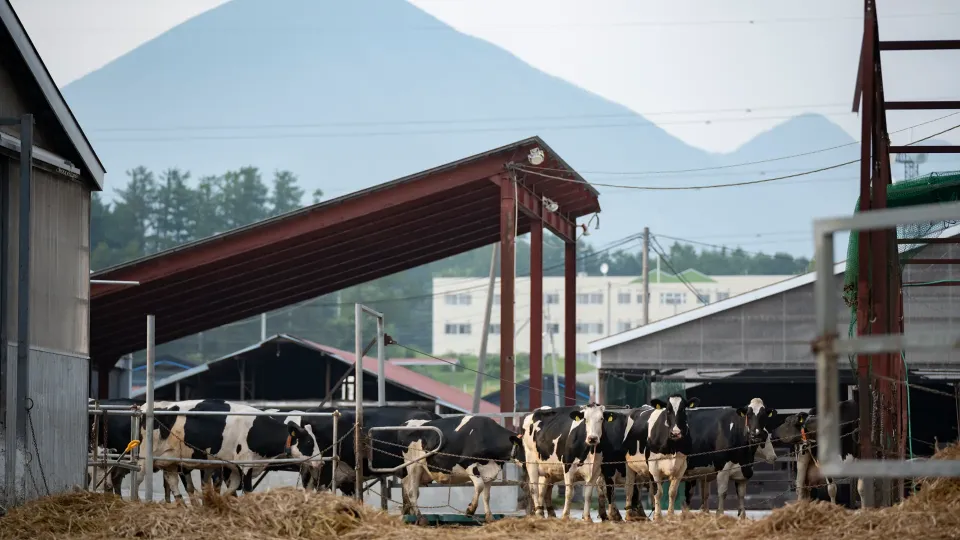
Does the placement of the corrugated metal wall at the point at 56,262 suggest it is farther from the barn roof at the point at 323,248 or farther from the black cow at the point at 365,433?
the barn roof at the point at 323,248

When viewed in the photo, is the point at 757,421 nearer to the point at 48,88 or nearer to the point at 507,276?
the point at 507,276

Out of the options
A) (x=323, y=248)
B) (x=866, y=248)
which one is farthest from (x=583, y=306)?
(x=866, y=248)

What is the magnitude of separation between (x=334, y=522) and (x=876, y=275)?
228 inches

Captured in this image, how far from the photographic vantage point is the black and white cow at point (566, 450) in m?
Result: 17.2

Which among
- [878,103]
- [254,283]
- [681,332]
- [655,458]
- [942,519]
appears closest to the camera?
[942,519]

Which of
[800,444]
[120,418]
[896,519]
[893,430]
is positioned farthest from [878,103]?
[120,418]

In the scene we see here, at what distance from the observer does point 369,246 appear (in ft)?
93.0

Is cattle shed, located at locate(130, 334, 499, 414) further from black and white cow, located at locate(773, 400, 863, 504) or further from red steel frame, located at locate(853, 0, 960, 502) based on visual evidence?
red steel frame, located at locate(853, 0, 960, 502)

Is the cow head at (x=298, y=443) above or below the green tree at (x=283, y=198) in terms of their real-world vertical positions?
→ below

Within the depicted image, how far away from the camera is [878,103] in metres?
13.3

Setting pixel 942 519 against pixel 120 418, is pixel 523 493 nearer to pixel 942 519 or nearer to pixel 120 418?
pixel 120 418

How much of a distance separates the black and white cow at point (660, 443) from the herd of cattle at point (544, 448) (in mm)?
13

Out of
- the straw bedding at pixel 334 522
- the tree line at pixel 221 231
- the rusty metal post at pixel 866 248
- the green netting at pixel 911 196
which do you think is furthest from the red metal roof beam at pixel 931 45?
the tree line at pixel 221 231

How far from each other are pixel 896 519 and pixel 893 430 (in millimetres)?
3805
